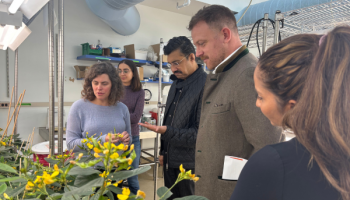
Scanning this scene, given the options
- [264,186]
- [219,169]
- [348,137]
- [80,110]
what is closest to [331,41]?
[348,137]

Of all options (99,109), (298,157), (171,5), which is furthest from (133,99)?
(171,5)

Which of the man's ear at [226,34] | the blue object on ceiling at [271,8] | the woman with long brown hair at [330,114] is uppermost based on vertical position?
the blue object on ceiling at [271,8]

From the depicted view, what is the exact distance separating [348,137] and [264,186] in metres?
0.17

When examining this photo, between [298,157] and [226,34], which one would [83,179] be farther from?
[226,34]

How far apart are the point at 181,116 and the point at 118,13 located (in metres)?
2.16

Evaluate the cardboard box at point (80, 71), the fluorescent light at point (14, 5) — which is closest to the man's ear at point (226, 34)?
the fluorescent light at point (14, 5)

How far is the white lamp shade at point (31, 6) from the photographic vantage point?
0.79 m

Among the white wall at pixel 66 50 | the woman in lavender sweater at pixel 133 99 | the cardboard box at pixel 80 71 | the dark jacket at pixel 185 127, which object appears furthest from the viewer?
the cardboard box at pixel 80 71

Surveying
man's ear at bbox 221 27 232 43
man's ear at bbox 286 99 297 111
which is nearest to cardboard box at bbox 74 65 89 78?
man's ear at bbox 221 27 232 43

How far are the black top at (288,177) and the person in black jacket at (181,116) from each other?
993 millimetres

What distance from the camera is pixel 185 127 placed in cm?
152

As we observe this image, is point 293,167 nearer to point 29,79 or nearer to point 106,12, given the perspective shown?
point 106,12

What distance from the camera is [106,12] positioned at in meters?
2.97

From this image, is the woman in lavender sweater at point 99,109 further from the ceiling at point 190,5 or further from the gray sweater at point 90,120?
the ceiling at point 190,5
